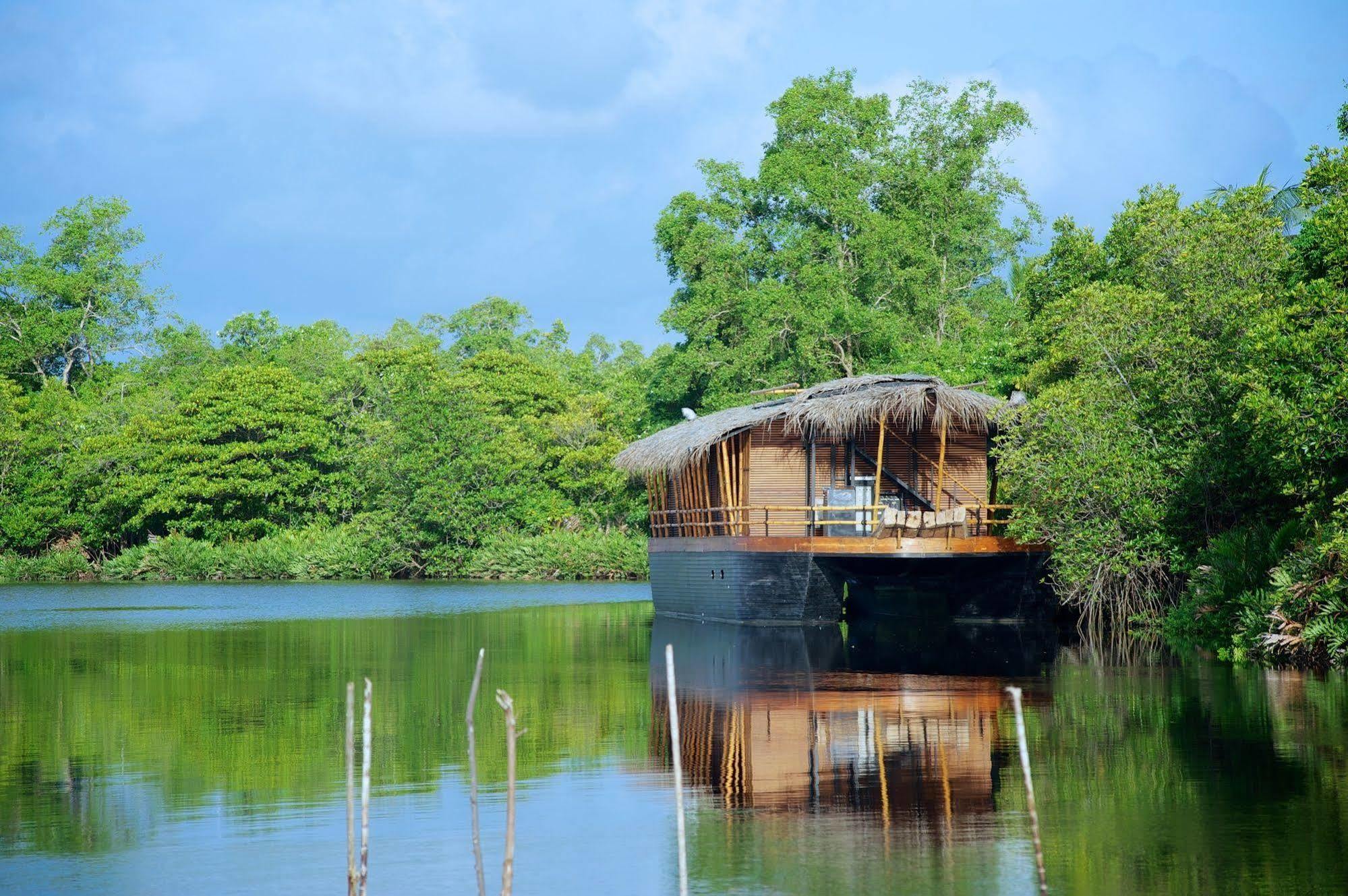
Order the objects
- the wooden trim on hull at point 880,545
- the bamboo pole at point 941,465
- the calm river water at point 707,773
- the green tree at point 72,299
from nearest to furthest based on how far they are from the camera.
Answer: the calm river water at point 707,773 < the wooden trim on hull at point 880,545 < the bamboo pole at point 941,465 < the green tree at point 72,299

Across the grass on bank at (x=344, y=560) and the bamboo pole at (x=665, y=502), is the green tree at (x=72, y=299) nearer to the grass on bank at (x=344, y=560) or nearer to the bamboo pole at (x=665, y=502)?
the grass on bank at (x=344, y=560)

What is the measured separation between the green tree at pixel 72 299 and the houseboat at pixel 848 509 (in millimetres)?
40744

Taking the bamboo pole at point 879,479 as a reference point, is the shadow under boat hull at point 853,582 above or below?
below

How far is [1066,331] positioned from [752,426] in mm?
4862

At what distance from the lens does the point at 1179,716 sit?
1185cm

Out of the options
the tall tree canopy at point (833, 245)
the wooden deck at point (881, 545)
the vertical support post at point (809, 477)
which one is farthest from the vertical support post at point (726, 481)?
the tall tree canopy at point (833, 245)

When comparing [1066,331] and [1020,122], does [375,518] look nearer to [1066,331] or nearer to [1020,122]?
[1020,122]

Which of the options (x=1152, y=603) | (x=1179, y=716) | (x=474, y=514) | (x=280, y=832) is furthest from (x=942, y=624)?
(x=474, y=514)

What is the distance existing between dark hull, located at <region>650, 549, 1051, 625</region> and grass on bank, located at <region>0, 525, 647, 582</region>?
1861 cm

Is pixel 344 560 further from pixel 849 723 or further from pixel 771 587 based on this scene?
pixel 849 723

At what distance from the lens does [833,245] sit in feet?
137

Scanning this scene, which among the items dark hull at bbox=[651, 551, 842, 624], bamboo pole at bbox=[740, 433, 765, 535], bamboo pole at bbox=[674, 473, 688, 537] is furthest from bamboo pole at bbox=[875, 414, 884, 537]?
bamboo pole at bbox=[674, 473, 688, 537]

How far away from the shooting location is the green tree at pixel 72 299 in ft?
191

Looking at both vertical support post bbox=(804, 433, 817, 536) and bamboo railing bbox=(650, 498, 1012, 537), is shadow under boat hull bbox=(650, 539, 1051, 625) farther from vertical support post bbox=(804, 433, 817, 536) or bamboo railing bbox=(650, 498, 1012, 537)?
vertical support post bbox=(804, 433, 817, 536)
